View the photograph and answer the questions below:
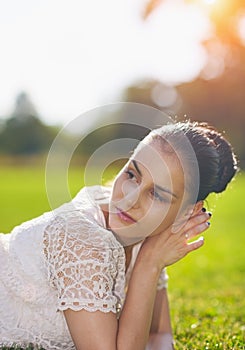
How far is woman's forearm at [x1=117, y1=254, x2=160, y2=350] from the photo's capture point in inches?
140

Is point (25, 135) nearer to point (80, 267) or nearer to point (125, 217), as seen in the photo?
point (125, 217)

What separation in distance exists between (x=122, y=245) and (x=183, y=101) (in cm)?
4486

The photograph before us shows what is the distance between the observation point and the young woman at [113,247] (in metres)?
3.56

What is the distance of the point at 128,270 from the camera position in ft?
15.0

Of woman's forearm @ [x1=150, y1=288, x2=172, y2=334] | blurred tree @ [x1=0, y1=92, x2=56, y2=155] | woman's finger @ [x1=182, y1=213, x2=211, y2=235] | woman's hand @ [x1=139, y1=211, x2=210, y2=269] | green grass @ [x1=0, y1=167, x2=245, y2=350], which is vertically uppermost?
woman's finger @ [x1=182, y1=213, x2=211, y2=235]

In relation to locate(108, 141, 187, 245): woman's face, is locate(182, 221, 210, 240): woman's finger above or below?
below

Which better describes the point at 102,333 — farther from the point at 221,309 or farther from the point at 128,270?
the point at 221,309

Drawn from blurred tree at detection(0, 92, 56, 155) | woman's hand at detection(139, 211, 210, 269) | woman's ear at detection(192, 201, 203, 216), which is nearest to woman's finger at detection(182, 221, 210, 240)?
woman's hand at detection(139, 211, 210, 269)

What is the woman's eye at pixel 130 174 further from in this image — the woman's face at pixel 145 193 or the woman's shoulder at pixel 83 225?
the woman's shoulder at pixel 83 225

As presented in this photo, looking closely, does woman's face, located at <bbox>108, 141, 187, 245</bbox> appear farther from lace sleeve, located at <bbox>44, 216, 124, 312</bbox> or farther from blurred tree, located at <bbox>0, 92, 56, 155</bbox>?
blurred tree, located at <bbox>0, 92, 56, 155</bbox>

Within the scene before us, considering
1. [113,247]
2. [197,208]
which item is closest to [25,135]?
[197,208]

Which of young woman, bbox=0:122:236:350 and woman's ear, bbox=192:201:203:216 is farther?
woman's ear, bbox=192:201:203:216

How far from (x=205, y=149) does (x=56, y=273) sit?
3.82 ft

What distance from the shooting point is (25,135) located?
5156 centimetres
